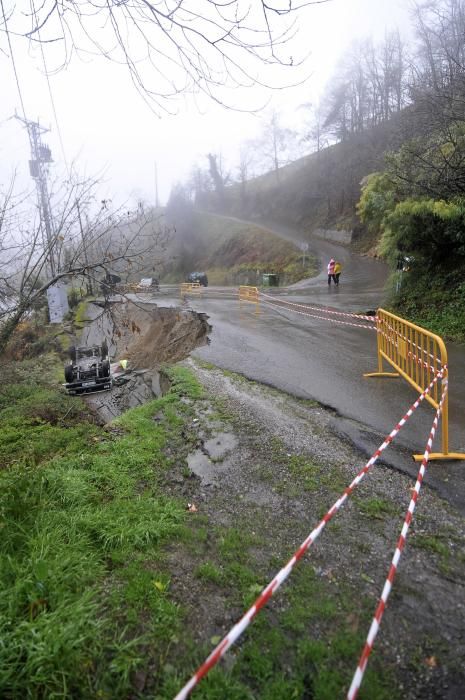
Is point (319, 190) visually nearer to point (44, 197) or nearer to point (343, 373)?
point (343, 373)

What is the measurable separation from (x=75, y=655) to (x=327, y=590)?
6.01ft

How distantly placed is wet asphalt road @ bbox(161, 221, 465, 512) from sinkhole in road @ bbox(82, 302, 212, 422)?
1099 mm

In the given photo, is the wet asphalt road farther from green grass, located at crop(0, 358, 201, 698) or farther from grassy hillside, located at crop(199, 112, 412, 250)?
grassy hillside, located at crop(199, 112, 412, 250)

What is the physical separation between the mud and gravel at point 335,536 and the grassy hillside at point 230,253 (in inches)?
1122

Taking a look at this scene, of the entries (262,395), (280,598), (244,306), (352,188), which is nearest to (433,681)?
(280,598)

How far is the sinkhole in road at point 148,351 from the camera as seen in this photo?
11.8 m

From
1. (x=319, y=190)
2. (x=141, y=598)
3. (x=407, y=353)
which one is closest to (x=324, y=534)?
(x=141, y=598)

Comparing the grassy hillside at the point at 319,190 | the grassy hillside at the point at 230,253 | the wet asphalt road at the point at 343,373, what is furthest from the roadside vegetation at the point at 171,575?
the grassy hillside at the point at 319,190

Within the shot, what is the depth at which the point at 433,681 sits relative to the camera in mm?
2436

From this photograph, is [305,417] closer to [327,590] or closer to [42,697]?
[327,590]

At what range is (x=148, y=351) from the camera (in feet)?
62.3

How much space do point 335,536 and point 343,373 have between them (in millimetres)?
5131

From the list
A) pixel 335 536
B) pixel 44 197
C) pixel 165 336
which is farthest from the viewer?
pixel 165 336

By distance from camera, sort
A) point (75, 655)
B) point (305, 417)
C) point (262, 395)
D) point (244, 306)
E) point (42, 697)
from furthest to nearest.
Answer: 1. point (244, 306)
2. point (262, 395)
3. point (305, 417)
4. point (75, 655)
5. point (42, 697)
